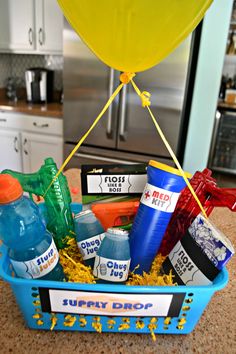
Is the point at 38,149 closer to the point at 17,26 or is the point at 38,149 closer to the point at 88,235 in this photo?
the point at 17,26

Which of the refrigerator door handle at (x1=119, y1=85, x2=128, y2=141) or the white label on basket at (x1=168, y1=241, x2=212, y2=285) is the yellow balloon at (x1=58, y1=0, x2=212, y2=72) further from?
the refrigerator door handle at (x1=119, y1=85, x2=128, y2=141)

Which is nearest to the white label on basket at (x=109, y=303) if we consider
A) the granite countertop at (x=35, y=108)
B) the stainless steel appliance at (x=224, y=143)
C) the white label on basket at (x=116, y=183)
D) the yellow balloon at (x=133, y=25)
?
the white label on basket at (x=116, y=183)

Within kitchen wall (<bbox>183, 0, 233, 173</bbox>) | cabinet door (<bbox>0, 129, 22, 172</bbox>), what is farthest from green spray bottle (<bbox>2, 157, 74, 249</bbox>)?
cabinet door (<bbox>0, 129, 22, 172</bbox>)

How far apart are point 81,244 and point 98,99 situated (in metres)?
1.65

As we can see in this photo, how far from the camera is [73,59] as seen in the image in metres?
2.01

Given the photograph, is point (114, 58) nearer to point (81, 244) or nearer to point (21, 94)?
point (81, 244)

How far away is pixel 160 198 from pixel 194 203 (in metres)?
0.12

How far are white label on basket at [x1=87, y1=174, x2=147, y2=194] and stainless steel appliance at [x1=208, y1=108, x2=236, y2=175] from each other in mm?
2413

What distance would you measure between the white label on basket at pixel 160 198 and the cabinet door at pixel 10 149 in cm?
224

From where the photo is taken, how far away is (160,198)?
48cm

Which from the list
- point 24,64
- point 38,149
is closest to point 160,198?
point 38,149

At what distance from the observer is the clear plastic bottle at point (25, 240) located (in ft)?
1.44

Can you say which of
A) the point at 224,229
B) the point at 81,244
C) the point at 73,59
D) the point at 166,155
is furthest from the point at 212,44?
the point at 81,244

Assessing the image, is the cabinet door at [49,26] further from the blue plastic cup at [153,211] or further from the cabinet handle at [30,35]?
the blue plastic cup at [153,211]
